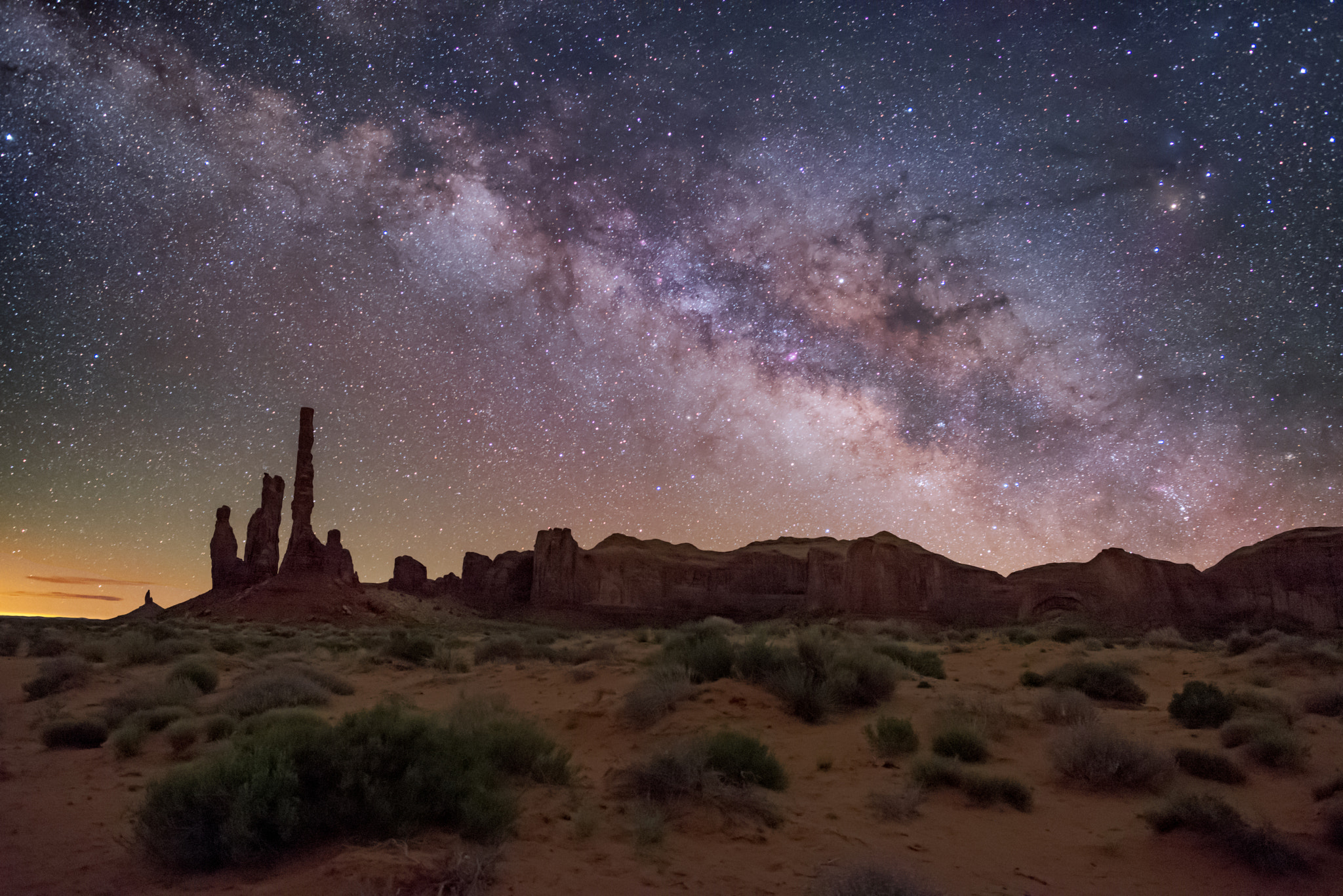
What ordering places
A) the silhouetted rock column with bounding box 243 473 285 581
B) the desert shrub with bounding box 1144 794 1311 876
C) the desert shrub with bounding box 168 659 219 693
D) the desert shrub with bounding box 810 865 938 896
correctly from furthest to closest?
the silhouetted rock column with bounding box 243 473 285 581
the desert shrub with bounding box 168 659 219 693
the desert shrub with bounding box 1144 794 1311 876
the desert shrub with bounding box 810 865 938 896

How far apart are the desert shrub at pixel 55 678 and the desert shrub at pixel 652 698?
37.3 feet

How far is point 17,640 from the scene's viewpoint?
20.5 m

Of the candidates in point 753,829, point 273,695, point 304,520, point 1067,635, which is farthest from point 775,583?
point 753,829

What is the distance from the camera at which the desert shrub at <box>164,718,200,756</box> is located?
341 inches

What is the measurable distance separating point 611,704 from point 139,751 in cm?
631

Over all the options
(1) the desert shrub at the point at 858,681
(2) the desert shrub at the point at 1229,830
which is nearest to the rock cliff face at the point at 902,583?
(1) the desert shrub at the point at 858,681

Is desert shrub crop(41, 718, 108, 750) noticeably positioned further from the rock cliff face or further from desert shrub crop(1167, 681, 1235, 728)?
the rock cliff face

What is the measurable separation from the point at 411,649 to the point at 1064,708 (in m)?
15.2

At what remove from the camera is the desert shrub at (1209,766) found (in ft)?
24.0

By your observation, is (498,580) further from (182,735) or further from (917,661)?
(182,735)

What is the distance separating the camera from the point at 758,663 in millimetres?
11219

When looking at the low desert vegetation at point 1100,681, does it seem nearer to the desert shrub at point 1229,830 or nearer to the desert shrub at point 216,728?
the desert shrub at point 1229,830

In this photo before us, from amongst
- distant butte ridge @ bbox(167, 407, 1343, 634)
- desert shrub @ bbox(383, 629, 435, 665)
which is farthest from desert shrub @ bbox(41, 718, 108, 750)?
distant butte ridge @ bbox(167, 407, 1343, 634)

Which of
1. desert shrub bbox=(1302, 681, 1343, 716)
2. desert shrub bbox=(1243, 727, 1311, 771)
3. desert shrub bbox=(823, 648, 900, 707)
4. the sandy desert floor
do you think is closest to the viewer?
the sandy desert floor
